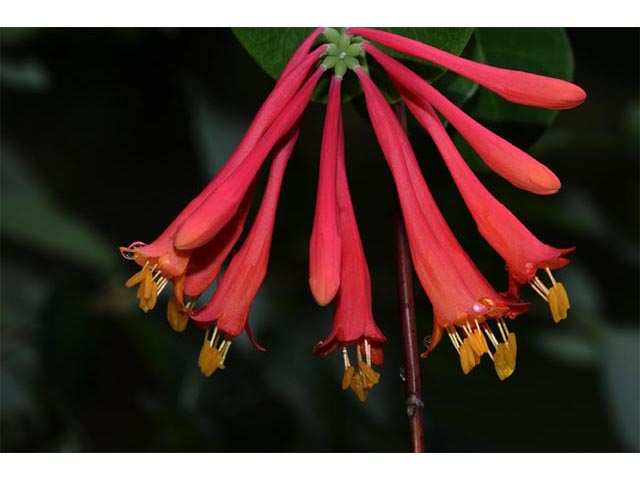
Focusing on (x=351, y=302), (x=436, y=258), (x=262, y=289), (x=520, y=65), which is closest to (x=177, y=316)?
(x=351, y=302)

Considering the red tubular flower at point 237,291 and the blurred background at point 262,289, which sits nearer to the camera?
the red tubular flower at point 237,291

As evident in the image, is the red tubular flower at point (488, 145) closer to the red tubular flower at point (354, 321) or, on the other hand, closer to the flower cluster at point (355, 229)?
the flower cluster at point (355, 229)

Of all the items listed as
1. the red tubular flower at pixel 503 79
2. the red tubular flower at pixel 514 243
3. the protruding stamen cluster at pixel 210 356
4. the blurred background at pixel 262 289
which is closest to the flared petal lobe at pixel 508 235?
the red tubular flower at pixel 514 243

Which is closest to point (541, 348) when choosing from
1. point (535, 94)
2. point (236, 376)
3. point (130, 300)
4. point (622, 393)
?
point (622, 393)

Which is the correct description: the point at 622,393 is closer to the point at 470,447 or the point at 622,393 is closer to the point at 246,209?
the point at 470,447

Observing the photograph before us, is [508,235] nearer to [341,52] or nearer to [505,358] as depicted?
[505,358]

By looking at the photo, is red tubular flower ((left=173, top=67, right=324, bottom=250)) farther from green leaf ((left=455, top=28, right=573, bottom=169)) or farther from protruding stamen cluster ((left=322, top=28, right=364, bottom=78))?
green leaf ((left=455, top=28, right=573, bottom=169))
